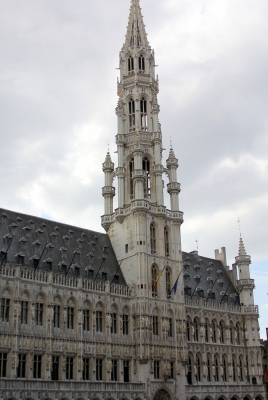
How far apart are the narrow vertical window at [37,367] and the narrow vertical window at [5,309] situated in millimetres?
5656

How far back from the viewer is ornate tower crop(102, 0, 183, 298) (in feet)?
244

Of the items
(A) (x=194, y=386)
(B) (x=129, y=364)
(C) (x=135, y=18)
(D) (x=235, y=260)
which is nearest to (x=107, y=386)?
(B) (x=129, y=364)

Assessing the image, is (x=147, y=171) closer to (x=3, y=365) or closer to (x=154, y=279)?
(x=154, y=279)

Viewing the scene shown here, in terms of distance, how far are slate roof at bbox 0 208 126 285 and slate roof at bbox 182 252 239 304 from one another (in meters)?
16.1

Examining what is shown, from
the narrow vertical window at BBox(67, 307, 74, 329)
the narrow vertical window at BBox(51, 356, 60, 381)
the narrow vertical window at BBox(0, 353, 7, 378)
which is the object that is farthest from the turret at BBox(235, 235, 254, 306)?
the narrow vertical window at BBox(0, 353, 7, 378)

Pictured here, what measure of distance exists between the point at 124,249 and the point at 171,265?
7.25m

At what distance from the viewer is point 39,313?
6172 centimetres

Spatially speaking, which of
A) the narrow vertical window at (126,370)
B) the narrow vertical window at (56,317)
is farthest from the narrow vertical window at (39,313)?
the narrow vertical window at (126,370)

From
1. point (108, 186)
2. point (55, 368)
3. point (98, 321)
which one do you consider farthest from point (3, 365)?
point (108, 186)

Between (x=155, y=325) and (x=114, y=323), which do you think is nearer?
(x=114, y=323)

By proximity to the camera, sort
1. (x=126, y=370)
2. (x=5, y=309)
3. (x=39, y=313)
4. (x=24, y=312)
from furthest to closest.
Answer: (x=126, y=370), (x=39, y=313), (x=24, y=312), (x=5, y=309)

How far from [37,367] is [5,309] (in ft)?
24.7

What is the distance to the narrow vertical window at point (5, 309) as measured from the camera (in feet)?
192

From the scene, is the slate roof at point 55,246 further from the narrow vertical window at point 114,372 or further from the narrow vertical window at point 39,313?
the narrow vertical window at point 114,372
